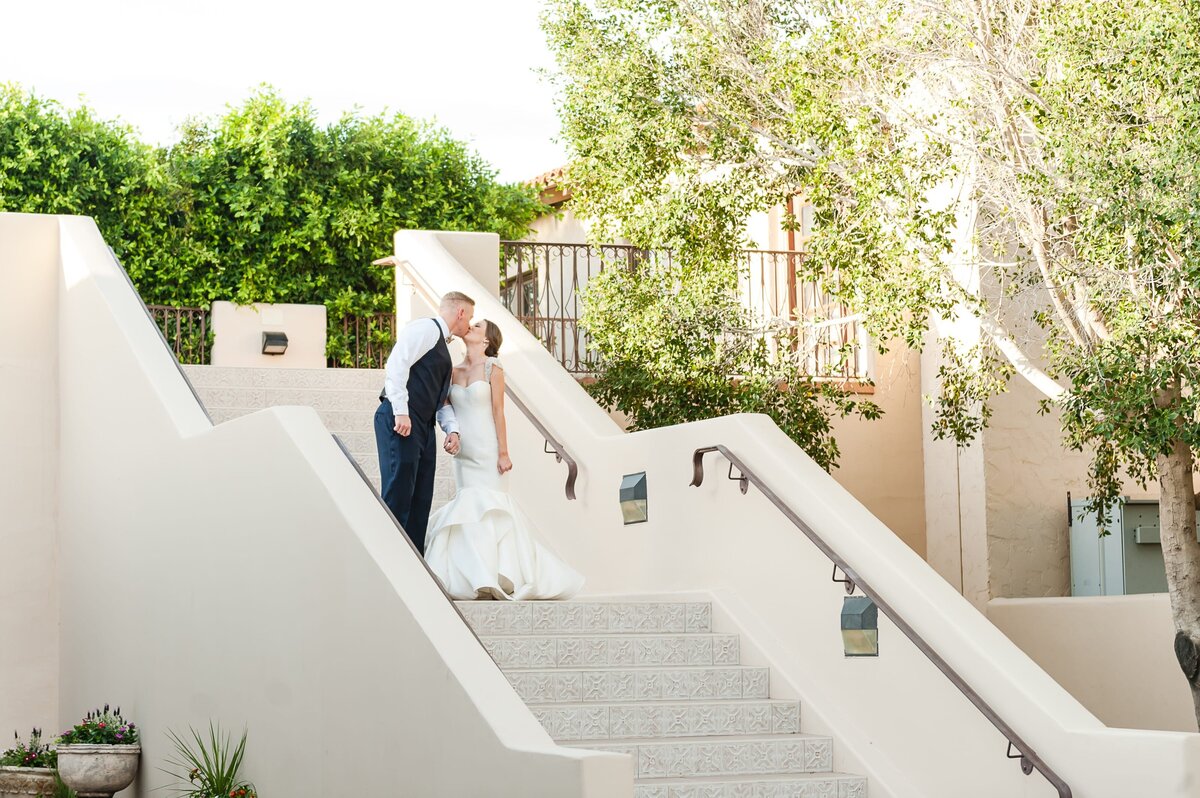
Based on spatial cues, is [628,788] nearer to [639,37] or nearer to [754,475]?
[754,475]

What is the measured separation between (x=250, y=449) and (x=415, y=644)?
173 cm

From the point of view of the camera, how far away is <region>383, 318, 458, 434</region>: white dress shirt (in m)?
7.82

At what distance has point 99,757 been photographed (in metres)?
7.66

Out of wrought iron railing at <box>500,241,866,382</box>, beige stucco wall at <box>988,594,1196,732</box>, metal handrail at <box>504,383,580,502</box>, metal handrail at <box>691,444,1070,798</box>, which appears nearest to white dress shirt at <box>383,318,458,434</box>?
metal handrail at <box>504,383,580,502</box>

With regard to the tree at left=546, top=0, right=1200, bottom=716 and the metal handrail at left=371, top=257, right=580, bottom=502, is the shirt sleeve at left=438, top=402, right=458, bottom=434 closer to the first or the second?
the metal handrail at left=371, top=257, right=580, bottom=502

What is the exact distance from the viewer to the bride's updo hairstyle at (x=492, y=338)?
830cm

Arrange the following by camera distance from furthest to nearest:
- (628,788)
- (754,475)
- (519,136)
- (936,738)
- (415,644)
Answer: (519,136) < (754,475) < (936,738) < (415,644) < (628,788)

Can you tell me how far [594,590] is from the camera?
8.85m

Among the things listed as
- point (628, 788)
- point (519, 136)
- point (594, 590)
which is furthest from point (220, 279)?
point (519, 136)

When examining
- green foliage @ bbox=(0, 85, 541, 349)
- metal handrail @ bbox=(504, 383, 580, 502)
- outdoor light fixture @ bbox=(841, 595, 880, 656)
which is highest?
green foliage @ bbox=(0, 85, 541, 349)

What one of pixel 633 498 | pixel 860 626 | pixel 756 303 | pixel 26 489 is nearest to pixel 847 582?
pixel 860 626

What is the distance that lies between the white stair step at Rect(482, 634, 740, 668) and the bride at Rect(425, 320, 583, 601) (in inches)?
16.5

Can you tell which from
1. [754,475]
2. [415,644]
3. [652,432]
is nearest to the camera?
[415,644]

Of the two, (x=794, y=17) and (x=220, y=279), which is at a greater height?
(x=794, y=17)
